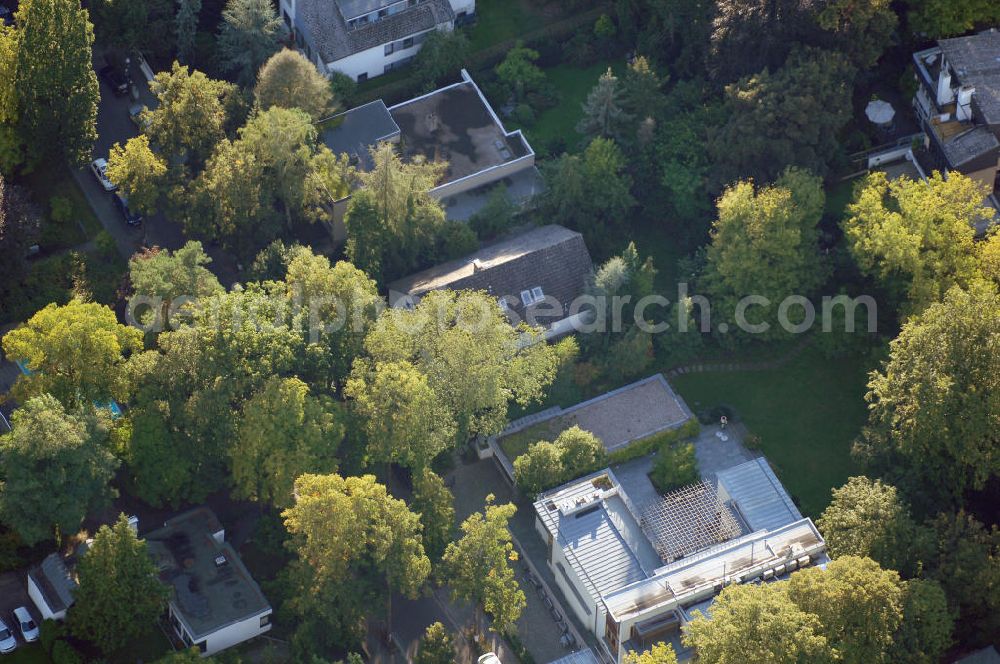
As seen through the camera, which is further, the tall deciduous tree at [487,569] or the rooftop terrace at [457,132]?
the rooftop terrace at [457,132]

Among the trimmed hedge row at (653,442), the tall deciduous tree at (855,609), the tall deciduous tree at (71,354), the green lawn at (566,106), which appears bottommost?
the tall deciduous tree at (855,609)

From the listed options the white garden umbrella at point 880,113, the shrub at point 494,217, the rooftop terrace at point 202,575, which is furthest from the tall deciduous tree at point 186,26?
the white garden umbrella at point 880,113

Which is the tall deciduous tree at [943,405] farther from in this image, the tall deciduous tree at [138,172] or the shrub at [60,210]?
the shrub at [60,210]

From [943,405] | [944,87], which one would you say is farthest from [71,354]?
[944,87]

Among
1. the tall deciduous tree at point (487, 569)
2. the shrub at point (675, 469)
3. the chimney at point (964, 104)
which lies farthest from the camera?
the chimney at point (964, 104)

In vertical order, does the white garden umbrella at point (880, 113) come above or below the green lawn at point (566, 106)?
below

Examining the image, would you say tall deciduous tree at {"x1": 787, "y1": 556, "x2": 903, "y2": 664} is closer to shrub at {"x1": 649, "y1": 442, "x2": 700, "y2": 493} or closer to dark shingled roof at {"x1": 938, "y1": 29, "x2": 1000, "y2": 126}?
shrub at {"x1": 649, "y1": 442, "x2": 700, "y2": 493}

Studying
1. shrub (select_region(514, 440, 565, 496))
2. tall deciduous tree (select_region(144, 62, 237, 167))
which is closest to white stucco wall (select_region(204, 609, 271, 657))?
shrub (select_region(514, 440, 565, 496))
